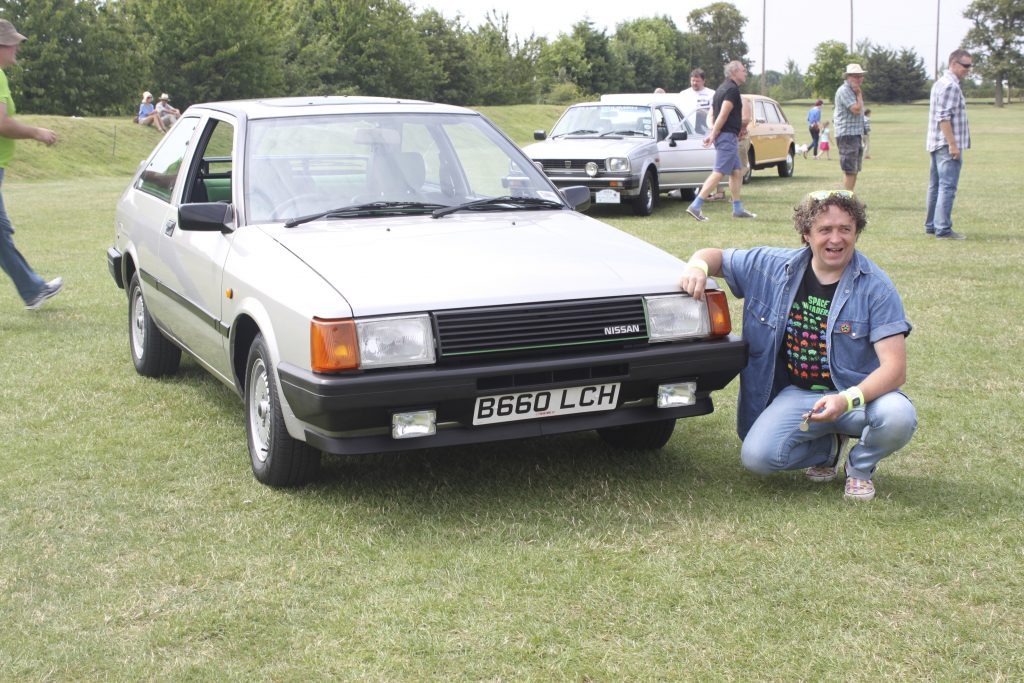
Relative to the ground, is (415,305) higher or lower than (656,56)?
lower

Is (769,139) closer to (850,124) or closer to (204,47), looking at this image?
(850,124)

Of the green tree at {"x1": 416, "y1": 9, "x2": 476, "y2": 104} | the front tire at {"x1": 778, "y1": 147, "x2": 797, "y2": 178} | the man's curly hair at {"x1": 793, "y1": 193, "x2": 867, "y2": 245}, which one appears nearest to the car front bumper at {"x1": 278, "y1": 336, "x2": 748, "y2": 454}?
the man's curly hair at {"x1": 793, "y1": 193, "x2": 867, "y2": 245}

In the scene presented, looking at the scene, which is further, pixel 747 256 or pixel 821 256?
pixel 747 256

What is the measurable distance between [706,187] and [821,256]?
10481 mm

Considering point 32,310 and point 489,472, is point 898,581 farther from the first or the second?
point 32,310

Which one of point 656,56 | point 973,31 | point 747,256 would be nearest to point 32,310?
point 747,256

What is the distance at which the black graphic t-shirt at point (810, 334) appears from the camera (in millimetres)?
Answer: 4785

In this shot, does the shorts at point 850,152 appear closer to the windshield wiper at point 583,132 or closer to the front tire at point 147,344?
the windshield wiper at point 583,132

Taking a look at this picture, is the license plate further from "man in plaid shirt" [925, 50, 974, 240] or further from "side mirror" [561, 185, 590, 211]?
"man in plaid shirt" [925, 50, 974, 240]

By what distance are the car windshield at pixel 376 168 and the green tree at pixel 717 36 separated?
13161 cm

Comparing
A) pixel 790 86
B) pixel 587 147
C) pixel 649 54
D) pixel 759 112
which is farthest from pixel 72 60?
pixel 790 86

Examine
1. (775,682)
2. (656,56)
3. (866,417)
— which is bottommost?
(775,682)

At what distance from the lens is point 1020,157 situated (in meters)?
29.7

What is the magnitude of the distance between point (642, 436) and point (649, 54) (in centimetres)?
9615
